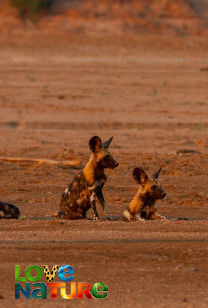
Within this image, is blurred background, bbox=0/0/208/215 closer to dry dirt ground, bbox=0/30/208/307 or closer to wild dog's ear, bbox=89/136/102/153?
dry dirt ground, bbox=0/30/208/307

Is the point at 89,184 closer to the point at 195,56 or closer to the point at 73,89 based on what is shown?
the point at 73,89

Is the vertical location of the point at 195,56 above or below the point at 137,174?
above

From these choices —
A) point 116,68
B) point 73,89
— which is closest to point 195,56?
point 116,68

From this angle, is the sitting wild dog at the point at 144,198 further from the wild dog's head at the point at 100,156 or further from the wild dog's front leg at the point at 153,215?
the wild dog's head at the point at 100,156

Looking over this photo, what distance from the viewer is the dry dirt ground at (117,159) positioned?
5328 millimetres

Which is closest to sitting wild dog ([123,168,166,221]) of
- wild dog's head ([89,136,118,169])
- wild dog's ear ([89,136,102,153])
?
wild dog's head ([89,136,118,169])

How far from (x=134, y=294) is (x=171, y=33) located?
123ft

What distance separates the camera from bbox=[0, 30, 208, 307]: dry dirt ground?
5.33m

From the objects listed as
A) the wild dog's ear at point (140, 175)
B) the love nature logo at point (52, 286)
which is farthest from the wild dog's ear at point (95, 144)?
the love nature logo at point (52, 286)

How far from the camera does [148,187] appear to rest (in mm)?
7469

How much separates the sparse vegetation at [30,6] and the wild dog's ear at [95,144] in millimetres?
35845

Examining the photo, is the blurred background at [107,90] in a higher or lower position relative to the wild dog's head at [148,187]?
higher

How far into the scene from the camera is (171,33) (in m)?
41.5

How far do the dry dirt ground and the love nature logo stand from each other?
0.06m
